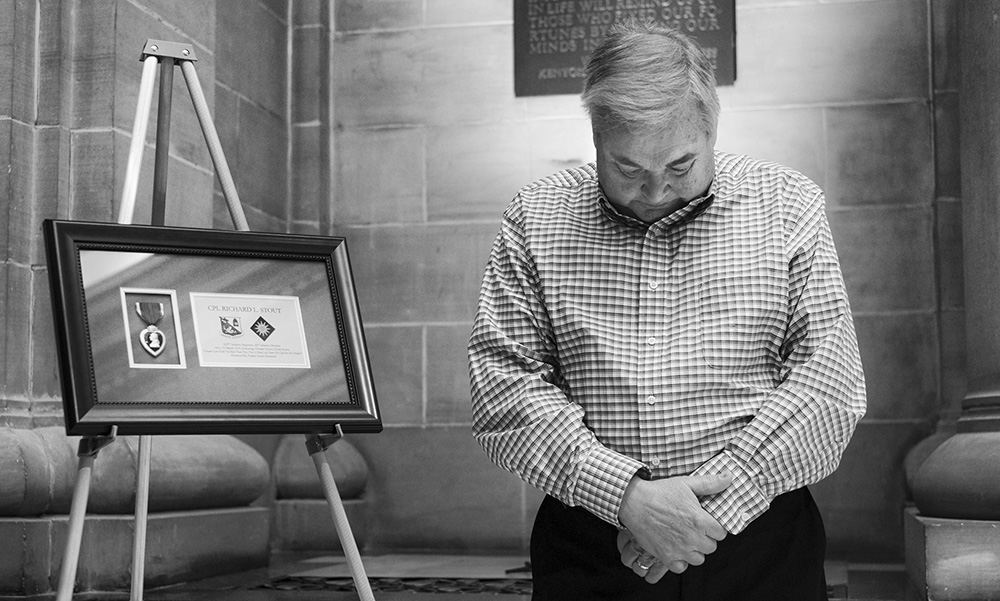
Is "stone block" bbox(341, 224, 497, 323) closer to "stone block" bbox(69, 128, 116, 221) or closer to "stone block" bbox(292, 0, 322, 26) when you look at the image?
"stone block" bbox(292, 0, 322, 26)

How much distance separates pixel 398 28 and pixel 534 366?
5036mm

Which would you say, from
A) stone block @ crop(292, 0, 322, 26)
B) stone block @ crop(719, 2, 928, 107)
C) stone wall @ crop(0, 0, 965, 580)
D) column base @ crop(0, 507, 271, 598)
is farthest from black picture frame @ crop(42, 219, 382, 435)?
stone block @ crop(292, 0, 322, 26)

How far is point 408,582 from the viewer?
17.6ft

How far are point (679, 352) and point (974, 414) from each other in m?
3.27

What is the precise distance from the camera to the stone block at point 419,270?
22.7ft

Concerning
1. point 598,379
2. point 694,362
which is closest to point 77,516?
point 598,379

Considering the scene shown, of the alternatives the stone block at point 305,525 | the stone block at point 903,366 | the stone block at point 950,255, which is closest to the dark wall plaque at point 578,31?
the stone block at point 950,255

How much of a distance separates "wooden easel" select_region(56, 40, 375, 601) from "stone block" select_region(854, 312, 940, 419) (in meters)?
3.91

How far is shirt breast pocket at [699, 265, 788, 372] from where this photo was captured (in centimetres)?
231

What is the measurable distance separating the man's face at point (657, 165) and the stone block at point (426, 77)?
464 centimetres

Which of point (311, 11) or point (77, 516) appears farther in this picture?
point (311, 11)

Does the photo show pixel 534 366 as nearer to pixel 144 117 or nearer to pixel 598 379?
pixel 598 379

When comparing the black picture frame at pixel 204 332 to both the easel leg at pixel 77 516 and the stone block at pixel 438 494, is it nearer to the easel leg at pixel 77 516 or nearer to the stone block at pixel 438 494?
the easel leg at pixel 77 516

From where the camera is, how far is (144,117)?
3271 millimetres
